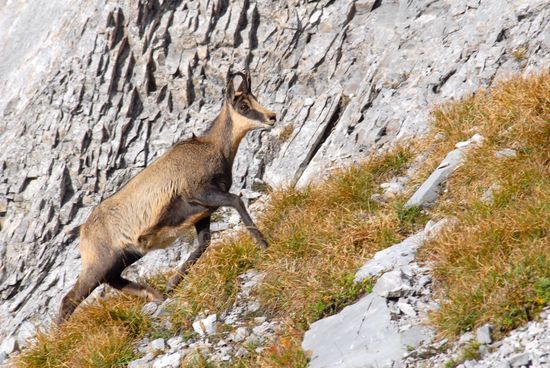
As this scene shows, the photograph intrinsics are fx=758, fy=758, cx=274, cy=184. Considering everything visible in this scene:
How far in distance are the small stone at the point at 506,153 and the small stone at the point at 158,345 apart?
4064 millimetres

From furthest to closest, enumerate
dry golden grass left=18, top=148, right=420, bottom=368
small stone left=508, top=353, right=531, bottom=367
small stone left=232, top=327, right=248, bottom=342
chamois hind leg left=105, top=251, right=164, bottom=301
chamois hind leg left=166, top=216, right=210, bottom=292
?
chamois hind leg left=105, top=251, right=164, bottom=301
chamois hind leg left=166, top=216, right=210, bottom=292
small stone left=232, top=327, right=248, bottom=342
dry golden grass left=18, top=148, right=420, bottom=368
small stone left=508, top=353, right=531, bottom=367

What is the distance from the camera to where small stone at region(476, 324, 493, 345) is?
5.46 metres

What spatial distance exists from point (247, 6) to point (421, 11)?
11.1 ft

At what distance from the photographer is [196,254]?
9.21 m

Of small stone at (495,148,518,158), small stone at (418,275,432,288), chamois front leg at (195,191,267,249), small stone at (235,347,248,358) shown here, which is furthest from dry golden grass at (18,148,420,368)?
small stone at (495,148,518,158)

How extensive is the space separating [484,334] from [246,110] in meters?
5.36

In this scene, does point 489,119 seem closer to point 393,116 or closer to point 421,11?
point 393,116

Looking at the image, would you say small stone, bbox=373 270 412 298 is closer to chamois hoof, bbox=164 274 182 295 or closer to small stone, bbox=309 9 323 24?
chamois hoof, bbox=164 274 182 295

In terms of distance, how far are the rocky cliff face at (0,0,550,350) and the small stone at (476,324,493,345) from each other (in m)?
7.17

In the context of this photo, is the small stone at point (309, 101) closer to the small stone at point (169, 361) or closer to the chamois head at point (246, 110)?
the chamois head at point (246, 110)

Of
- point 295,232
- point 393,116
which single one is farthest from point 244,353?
point 393,116

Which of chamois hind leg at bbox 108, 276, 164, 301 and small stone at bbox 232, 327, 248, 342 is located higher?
chamois hind leg at bbox 108, 276, 164, 301

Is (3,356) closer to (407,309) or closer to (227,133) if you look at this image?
(227,133)

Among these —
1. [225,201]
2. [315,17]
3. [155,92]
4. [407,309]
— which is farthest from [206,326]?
[315,17]
